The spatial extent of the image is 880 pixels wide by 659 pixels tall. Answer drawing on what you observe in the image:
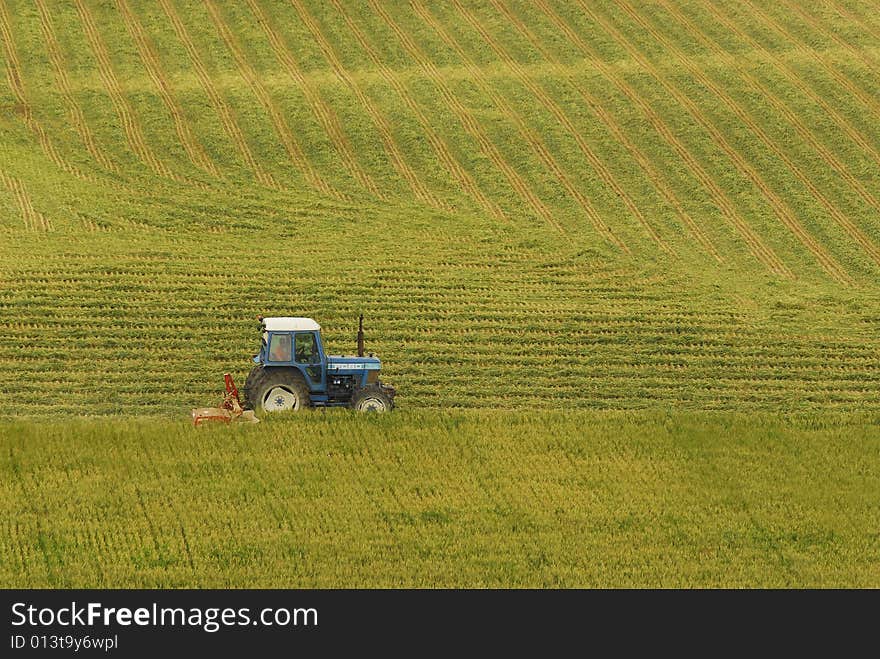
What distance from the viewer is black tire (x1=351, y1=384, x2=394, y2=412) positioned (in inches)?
1205

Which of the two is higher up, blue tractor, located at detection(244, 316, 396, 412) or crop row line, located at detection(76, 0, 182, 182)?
crop row line, located at detection(76, 0, 182, 182)

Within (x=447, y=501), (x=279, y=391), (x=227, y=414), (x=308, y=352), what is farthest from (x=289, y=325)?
(x=447, y=501)

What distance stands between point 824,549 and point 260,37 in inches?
1544

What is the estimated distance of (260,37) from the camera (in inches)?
2313

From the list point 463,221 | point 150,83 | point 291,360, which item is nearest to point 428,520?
point 291,360

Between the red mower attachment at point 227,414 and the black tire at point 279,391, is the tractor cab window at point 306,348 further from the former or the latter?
the red mower attachment at point 227,414

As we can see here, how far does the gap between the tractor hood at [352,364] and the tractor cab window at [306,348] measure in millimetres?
401

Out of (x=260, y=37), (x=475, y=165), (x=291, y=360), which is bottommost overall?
(x=291, y=360)

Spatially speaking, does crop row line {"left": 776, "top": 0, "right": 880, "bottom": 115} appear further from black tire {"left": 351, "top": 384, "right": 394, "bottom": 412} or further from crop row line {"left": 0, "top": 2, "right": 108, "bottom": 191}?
black tire {"left": 351, "top": 384, "right": 394, "bottom": 412}

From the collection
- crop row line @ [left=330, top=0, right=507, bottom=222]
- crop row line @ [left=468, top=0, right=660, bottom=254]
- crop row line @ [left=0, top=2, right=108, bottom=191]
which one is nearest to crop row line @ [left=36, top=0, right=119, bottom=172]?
crop row line @ [left=0, top=2, right=108, bottom=191]

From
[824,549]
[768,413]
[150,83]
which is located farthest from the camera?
[150,83]

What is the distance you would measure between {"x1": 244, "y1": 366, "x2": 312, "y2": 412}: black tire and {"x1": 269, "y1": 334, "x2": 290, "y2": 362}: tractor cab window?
252mm

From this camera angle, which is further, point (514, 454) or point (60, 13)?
point (60, 13)

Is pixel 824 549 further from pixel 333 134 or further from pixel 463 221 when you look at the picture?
pixel 333 134
